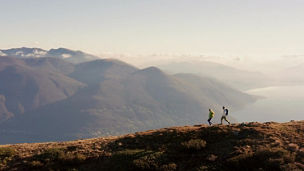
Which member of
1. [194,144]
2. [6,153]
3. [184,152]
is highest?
[194,144]

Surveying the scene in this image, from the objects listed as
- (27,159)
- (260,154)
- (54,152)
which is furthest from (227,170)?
(27,159)

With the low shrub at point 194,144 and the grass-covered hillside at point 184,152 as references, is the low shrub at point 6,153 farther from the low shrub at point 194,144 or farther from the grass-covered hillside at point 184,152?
the low shrub at point 194,144

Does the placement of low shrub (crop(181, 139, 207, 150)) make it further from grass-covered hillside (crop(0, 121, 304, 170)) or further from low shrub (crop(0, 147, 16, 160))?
low shrub (crop(0, 147, 16, 160))

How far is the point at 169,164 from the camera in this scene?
65.3 feet

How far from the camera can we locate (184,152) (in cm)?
2252

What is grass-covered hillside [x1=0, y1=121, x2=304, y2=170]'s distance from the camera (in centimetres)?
1959

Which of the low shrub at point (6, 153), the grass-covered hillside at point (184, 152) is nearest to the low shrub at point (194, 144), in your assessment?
the grass-covered hillside at point (184, 152)

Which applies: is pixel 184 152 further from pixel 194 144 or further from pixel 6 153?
pixel 6 153

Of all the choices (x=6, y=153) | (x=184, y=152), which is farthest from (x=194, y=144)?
(x=6, y=153)

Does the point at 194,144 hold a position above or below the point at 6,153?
above

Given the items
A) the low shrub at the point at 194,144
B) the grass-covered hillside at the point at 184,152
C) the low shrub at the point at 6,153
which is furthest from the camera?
the low shrub at the point at 6,153

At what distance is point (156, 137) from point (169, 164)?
667 centimetres

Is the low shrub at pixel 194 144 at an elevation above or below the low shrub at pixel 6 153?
above

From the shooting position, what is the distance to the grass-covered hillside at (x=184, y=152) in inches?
771
